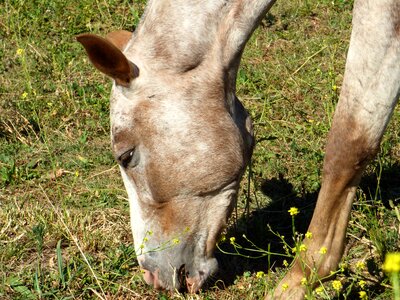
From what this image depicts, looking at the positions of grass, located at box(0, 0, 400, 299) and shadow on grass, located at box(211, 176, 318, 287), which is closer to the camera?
grass, located at box(0, 0, 400, 299)

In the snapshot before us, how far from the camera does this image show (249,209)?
205 inches

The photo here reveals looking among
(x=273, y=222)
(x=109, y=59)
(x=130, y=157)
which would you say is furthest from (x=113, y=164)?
(x=109, y=59)

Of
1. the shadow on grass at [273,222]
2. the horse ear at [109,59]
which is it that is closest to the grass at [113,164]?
the shadow on grass at [273,222]

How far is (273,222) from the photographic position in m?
5.17

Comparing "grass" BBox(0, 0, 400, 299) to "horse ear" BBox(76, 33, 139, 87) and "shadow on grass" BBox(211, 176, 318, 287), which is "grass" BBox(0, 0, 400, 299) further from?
"horse ear" BBox(76, 33, 139, 87)

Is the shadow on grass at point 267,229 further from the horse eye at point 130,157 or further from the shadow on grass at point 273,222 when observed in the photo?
the horse eye at point 130,157

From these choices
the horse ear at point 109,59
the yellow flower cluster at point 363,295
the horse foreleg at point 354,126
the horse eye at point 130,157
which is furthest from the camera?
the horse eye at point 130,157

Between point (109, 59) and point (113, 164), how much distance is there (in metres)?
2.03

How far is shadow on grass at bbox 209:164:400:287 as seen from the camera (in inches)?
189

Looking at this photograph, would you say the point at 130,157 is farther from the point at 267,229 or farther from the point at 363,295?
the point at 363,295

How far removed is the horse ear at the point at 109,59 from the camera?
398 centimetres

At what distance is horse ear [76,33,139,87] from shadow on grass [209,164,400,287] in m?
1.20

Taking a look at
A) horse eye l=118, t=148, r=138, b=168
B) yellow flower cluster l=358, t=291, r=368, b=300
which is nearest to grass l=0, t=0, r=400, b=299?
yellow flower cluster l=358, t=291, r=368, b=300

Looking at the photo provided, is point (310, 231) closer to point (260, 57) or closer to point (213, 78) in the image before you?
point (213, 78)
